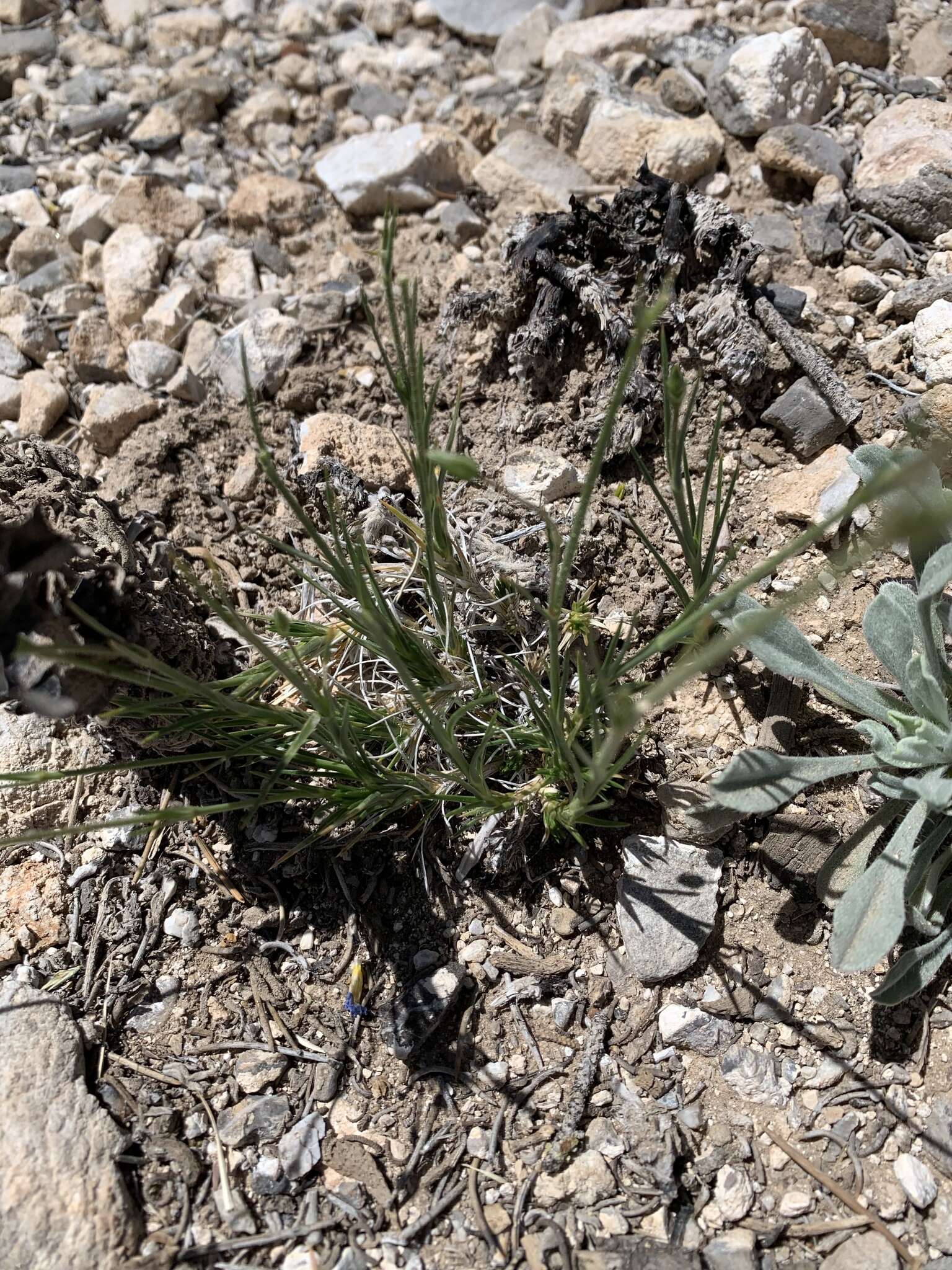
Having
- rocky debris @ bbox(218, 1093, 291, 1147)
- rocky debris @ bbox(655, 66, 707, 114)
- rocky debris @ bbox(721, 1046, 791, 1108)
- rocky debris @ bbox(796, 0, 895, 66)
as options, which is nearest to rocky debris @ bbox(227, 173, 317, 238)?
rocky debris @ bbox(655, 66, 707, 114)

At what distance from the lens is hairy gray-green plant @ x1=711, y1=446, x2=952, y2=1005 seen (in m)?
1.56

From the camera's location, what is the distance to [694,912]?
1.76m

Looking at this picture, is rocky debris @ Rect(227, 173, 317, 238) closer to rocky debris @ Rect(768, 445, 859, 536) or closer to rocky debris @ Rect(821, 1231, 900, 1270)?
rocky debris @ Rect(768, 445, 859, 536)

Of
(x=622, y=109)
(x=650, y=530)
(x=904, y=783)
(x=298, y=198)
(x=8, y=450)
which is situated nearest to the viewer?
(x=904, y=783)

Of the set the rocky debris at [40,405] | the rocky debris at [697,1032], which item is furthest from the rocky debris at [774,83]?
the rocky debris at [697,1032]

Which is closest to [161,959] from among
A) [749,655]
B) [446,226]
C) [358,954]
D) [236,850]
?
[236,850]

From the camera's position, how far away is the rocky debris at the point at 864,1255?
1.45 m

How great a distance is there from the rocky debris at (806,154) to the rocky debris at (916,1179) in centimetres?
230

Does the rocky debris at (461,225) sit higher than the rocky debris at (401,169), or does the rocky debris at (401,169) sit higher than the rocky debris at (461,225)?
the rocky debris at (401,169)

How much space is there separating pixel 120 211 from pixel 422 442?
7.25 ft

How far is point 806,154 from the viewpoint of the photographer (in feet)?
8.27

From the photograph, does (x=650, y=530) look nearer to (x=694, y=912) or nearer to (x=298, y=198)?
(x=694, y=912)

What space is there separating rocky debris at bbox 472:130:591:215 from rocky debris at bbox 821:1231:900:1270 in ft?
8.30

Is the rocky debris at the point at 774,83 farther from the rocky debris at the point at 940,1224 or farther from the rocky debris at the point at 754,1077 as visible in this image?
the rocky debris at the point at 940,1224
